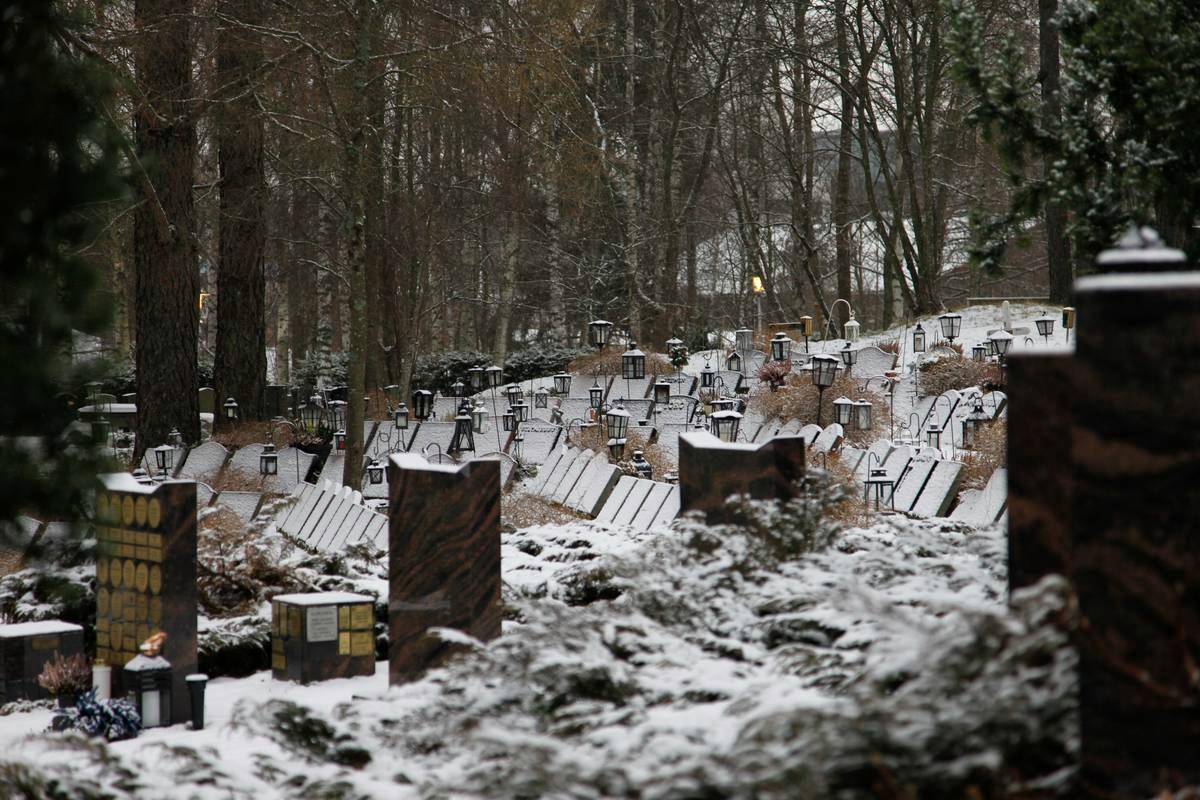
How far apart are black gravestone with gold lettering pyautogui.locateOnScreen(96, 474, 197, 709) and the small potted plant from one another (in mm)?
198

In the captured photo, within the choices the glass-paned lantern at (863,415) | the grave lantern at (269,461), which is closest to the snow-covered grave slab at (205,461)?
the grave lantern at (269,461)

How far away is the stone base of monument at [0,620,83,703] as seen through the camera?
8180 millimetres

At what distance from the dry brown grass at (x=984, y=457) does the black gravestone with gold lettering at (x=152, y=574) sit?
24.4 ft

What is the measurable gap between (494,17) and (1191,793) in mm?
13337

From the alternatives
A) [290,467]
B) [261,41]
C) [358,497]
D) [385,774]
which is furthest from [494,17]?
[385,774]

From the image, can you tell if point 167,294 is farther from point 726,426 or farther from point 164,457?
point 726,426

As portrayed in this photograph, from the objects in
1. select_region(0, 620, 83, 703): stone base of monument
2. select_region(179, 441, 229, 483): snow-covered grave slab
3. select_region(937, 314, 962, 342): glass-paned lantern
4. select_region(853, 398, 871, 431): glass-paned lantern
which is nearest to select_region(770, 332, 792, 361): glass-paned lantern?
select_region(853, 398, 871, 431): glass-paned lantern

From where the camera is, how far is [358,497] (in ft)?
43.2

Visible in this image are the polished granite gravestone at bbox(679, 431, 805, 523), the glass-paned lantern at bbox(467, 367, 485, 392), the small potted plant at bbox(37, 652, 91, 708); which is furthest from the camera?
the glass-paned lantern at bbox(467, 367, 485, 392)

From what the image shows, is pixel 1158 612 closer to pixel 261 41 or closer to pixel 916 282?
pixel 261 41

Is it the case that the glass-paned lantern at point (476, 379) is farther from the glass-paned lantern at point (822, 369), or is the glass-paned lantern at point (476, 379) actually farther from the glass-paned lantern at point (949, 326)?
the glass-paned lantern at point (822, 369)

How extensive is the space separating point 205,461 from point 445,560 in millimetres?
11879

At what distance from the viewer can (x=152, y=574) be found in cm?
781

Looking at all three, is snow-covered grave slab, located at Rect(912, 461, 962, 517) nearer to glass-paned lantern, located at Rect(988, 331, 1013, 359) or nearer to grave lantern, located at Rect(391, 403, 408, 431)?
glass-paned lantern, located at Rect(988, 331, 1013, 359)
